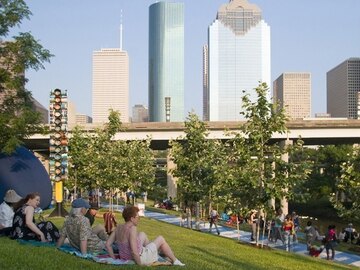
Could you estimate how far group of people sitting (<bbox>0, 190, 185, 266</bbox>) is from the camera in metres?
10.9

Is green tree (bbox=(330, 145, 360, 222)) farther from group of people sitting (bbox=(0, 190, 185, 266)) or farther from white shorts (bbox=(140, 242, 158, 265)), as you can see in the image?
white shorts (bbox=(140, 242, 158, 265))

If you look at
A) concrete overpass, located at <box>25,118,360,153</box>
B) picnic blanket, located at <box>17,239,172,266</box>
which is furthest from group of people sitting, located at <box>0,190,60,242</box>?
→ concrete overpass, located at <box>25,118,360,153</box>

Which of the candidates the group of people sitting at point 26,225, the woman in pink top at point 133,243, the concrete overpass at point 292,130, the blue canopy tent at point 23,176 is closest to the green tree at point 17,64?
the blue canopy tent at point 23,176

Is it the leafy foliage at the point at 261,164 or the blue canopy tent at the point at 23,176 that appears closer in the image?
the leafy foliage at the point at 261,164

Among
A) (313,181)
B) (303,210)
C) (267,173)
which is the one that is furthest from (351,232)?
(313,181)

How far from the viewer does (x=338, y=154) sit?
83438 mm

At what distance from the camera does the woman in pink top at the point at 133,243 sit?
10711 millimetres

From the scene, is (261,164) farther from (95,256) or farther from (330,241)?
(95,256)

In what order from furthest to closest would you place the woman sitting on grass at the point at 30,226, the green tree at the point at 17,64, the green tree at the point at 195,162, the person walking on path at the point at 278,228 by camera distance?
the green tree at the point at 195,162 → the person walking on path at the point at 278,228 → the green tree at the point at 17,64 → the woman sitting on grass at the point at 30,226

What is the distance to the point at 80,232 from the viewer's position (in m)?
11.6

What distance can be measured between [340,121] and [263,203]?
153 ft

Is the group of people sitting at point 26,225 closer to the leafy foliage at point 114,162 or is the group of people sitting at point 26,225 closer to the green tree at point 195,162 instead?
the green tree at point 195,162

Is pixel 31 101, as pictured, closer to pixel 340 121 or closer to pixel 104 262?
pixel 104 262

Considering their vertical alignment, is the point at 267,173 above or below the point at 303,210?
above
